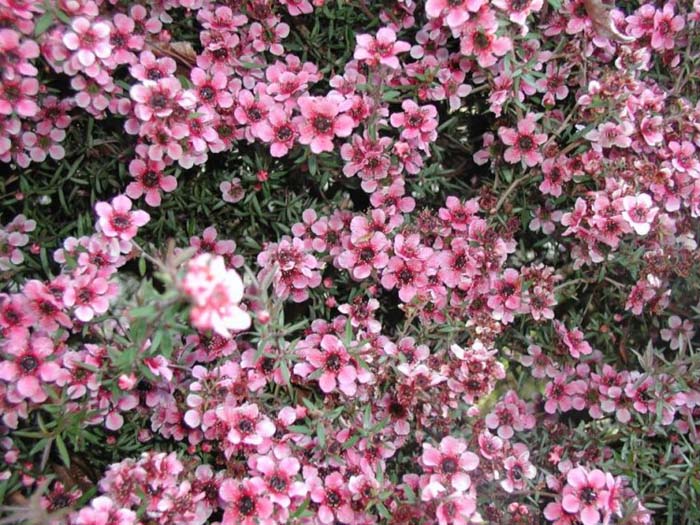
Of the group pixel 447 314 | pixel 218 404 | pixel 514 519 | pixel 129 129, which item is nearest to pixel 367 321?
pixel 447 314

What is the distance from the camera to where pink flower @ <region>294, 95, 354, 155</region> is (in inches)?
94.3

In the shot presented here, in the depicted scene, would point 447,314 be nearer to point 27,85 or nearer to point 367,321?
point 367,321

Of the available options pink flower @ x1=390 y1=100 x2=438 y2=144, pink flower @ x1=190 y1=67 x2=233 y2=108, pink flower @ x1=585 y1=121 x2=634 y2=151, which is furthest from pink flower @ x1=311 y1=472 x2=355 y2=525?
pink flower @ x1=585 y1=121 x2=634 y2=151

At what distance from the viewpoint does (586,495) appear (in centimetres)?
230

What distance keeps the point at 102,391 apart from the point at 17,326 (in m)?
0.31

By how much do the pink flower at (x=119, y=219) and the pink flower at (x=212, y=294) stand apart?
2.57ft

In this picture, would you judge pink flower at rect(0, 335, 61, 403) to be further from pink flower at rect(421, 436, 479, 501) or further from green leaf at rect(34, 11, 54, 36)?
pink flower at rect(421, 436, 479, 501)

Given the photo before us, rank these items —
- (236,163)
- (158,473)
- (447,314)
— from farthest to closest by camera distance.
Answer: (236,163) → (447,314) → (158,473)

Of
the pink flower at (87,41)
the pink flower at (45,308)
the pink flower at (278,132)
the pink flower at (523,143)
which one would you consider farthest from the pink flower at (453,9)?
the pink flower at (45,308)

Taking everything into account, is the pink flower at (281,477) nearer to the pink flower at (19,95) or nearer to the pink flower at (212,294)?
the pink flower at (212,294)

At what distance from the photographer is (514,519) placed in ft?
7.64

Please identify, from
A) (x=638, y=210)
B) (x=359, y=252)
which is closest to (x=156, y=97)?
(x=359, y=252)

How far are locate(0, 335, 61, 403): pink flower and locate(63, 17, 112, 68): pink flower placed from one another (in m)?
0.80

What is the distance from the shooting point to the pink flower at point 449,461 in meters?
2.26
